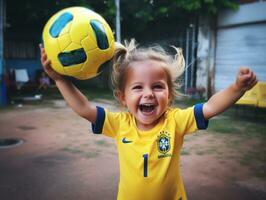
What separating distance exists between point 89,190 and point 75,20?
2.41 m

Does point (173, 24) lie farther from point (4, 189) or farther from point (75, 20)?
point (75, 20)

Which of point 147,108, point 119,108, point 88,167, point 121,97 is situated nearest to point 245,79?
point 147,108

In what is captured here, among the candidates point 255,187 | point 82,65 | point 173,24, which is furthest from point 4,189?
point 173,24

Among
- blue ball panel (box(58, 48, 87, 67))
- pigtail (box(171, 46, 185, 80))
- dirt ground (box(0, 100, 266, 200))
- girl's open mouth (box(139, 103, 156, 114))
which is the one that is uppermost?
blue ball panel (box(58, 48, 87, 67))

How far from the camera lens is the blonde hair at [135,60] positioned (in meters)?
2.04

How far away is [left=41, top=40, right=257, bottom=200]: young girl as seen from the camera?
184cm

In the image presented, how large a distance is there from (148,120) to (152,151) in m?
0.17

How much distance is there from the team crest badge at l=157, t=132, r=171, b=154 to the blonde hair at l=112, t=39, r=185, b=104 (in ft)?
1.06

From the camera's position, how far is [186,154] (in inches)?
208

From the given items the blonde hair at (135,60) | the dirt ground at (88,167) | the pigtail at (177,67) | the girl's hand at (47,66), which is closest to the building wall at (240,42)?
the dirt ground at (88,167)

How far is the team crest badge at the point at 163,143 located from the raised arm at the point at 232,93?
251 millimetres

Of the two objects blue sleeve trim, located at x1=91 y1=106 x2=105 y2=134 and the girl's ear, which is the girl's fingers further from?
the girl's ear

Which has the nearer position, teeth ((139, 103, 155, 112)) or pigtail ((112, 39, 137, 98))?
teeth ((139, 103, 155, 112))

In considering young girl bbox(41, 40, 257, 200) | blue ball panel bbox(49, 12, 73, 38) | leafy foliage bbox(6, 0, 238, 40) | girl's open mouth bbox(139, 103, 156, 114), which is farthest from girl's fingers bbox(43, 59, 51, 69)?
leafy foliage bbox(6, 0, 238, 40)
